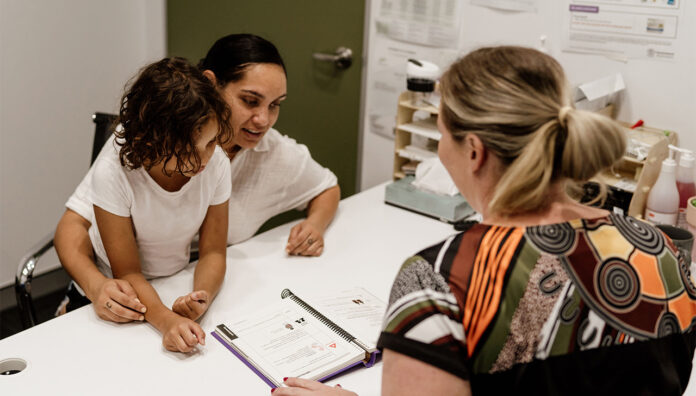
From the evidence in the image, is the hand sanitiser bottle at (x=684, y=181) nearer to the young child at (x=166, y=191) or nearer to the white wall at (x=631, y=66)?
the white wall at (x=631, y=66)

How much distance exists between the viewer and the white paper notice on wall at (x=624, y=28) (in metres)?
1.91

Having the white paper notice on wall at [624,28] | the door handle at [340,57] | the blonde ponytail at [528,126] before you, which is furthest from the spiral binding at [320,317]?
the door handle at [340,57]

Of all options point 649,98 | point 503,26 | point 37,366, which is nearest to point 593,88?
point 649,98

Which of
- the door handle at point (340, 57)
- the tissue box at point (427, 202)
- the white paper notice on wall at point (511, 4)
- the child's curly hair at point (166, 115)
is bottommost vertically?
the tissue box at point (427, 202)

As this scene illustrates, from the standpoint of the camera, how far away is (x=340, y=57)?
2.63 meters

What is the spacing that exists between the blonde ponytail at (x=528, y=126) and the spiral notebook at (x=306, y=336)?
1.68ft

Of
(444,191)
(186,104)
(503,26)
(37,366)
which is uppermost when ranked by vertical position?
(503,26)

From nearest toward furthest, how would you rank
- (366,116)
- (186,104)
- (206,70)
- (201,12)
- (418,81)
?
1. (186,104)
2. (206,70)
3. (418,81)
4. (366,116)
5. (201,12)

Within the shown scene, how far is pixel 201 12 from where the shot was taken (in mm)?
2953

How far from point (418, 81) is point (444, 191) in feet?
1.24

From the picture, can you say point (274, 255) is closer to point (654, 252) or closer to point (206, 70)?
point (206, 70)

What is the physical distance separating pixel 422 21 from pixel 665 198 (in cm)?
105

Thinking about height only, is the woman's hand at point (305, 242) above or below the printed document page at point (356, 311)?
above

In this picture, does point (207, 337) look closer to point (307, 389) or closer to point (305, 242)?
point (307, 389)
